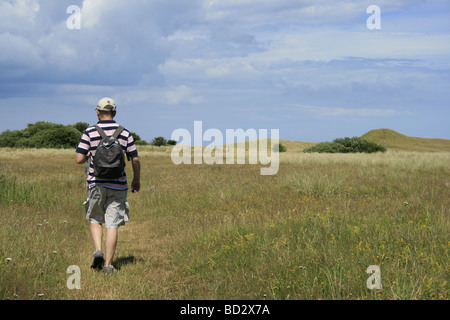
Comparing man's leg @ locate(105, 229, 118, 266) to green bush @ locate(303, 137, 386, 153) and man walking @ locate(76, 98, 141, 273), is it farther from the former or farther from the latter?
green bush @ locate(303, 137, 386, 153)

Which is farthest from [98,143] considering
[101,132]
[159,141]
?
[159,141]

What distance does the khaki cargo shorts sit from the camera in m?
5.91

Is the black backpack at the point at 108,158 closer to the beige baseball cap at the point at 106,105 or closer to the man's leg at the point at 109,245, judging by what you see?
the beige baseball cap at the point at 106,105

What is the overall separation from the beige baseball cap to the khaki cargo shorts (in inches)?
45.0

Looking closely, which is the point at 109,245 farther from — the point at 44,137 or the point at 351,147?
the point at 44,137

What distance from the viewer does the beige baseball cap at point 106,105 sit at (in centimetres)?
593

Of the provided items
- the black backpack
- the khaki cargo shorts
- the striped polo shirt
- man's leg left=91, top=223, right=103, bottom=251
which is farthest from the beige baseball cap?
man's leg left=91, top=223, right=103, bottom=251

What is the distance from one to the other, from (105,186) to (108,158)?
46 centimetres

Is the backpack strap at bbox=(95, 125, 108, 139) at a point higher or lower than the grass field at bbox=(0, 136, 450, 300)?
higher

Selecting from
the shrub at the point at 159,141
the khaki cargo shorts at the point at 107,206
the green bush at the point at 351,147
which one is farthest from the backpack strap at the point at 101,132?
the shrub at the point at 159,141

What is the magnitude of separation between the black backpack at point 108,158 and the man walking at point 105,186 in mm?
57

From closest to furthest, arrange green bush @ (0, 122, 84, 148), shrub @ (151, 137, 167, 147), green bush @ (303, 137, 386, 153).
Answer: green bush @ (303, 137, 386, 153)
green bush @ (0, 122, 84, 148)
shrub @ (151, 137, 167, 147)
